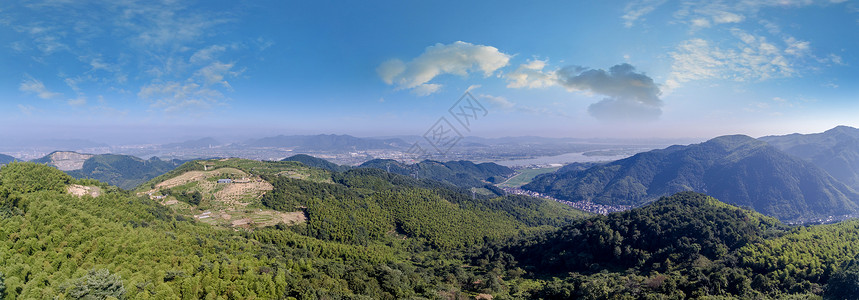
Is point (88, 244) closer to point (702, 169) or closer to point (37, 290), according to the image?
point (37, 290)

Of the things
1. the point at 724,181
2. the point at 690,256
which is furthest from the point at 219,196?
the point at 724,181

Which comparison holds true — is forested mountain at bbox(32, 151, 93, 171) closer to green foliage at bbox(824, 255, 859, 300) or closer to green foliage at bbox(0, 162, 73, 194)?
green foliage at bbox(0, 162, 73, 194)

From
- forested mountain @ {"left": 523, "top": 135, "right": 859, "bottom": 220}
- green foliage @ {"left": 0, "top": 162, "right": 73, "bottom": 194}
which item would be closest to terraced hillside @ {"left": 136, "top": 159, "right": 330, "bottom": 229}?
green foliage @ {"left": 0, "top": 162, "right": 73, "bottom": 194}

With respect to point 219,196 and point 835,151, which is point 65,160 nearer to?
point 219,196

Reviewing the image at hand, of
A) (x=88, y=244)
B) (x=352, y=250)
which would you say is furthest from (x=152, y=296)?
(x=352, y=250)

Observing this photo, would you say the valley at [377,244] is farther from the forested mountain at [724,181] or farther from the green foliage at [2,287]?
the forested mountain at [724,181]
